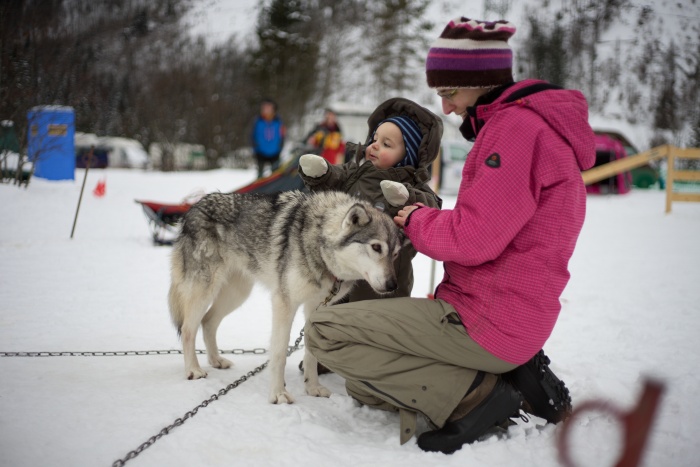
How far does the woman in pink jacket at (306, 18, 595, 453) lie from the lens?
6.72 ft

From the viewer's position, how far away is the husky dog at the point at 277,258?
271cm

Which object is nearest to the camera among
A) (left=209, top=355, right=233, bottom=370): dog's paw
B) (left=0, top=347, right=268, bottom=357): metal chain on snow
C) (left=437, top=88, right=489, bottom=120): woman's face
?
(left=437, top=88, right=489, bottom=120): woman's face

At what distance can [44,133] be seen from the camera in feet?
29.5

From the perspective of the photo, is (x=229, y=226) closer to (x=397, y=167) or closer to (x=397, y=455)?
(x=397, y=167)

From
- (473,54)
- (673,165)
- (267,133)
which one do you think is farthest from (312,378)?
(673,165)

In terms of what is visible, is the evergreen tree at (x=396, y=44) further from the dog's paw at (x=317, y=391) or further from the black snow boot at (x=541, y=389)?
the black snow boot at (x=541, y=389)

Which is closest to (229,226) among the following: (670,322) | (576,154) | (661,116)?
(576,154)

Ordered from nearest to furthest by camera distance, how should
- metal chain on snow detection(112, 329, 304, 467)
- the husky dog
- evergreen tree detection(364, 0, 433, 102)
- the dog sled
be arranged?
metal chain on snow detection(112, 329, 304, 467) → the husky dog → the dog sled → evergreen tree detection(364, 0, 433, 102)

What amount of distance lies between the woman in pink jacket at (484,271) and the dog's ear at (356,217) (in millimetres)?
292

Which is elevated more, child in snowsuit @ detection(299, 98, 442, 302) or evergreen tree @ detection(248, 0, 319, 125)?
evergreen tree @ detection(248, 0, 319, 125)

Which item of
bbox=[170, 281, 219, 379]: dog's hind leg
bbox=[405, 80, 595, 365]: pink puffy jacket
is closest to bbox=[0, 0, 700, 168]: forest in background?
bbox=[405, 80, 595, 365]: pink puffy jacket

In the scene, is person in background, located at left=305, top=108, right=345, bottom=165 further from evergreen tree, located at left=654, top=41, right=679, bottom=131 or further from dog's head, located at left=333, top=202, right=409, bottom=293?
dog's head, located at left=333, top=202, right=409, bottom=293

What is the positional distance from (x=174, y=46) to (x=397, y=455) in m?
25.2

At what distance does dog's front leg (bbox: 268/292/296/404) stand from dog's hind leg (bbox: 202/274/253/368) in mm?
579
